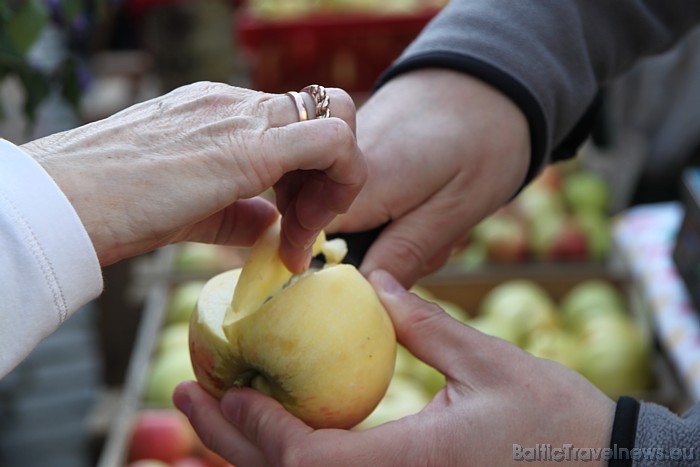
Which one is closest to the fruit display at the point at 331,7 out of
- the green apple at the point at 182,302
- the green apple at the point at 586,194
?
the green apple at the point at 586,194

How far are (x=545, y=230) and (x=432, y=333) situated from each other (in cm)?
192

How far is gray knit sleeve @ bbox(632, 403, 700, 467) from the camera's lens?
2.96 feet

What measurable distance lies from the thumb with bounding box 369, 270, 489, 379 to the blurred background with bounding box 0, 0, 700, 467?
830 millimetres

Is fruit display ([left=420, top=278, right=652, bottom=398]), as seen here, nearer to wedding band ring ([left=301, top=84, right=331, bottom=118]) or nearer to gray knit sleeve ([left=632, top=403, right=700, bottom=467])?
gray knit sleeve ([left=632, top=403, right=700, bottom=467])

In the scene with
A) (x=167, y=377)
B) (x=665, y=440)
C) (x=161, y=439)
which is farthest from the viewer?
(x=167, y=377)

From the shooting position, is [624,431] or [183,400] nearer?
[624,431]

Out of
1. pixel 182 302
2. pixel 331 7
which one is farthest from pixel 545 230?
pixel 331 7

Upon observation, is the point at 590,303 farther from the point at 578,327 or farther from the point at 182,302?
the point at 182,302

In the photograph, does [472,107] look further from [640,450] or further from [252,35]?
[252,35]

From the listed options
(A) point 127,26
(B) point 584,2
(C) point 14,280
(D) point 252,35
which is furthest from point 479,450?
(A) point 127,26

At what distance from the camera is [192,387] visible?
1.12 meters

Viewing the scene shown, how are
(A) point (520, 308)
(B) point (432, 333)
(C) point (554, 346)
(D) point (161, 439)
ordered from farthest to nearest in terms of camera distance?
(A) point (520, 308) < (C) point (554, 346) < (D) point (161, 439) < (B) point (432, 333)

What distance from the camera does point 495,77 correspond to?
1245 mm

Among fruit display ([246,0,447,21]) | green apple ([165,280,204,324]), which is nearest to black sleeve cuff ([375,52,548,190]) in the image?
green apple ([165,280,204,324])
